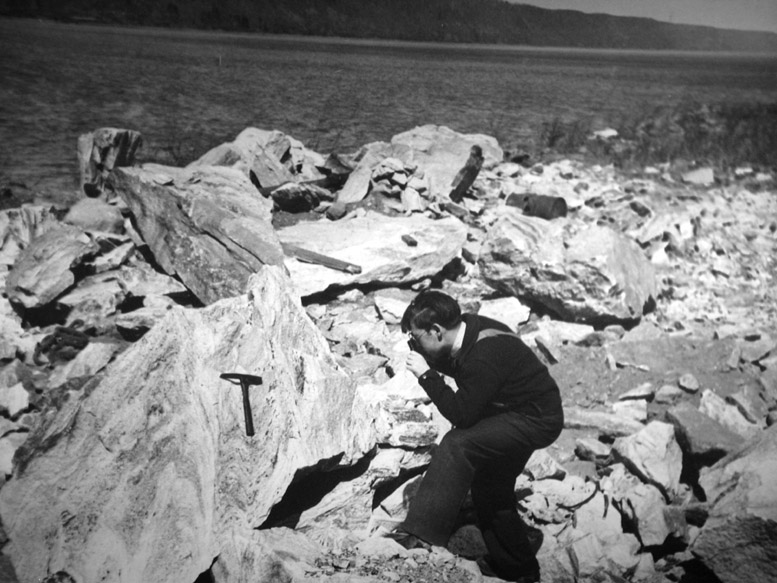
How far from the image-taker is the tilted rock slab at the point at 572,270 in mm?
4824

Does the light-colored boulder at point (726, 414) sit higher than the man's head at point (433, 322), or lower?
lower

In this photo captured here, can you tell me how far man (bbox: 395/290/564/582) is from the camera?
7.91 ft

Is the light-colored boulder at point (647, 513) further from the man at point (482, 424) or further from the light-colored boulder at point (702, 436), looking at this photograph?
the man at point (482, 424)

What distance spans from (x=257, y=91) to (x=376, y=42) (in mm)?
4229

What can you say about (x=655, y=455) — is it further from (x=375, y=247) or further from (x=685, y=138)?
(x=685, y=138)

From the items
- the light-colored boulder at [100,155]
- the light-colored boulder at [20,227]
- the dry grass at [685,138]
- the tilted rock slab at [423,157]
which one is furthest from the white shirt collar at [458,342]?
the dry grass at [685,138]

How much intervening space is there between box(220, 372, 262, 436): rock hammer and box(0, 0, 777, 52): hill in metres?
7.14

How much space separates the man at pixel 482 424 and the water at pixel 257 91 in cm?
563

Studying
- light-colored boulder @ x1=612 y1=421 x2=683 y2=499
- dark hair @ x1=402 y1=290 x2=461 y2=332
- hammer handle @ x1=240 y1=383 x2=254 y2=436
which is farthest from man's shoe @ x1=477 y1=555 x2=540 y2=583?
hammer handle @ x1=240 y1=383 x2=254 y2=436

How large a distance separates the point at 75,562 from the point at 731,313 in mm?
6368

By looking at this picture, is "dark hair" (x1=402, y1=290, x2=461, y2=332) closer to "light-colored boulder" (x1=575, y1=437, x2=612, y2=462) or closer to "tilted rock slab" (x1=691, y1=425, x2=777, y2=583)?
"tilted rock slab" (x1=691, y1=425, x2=777, y2=583)

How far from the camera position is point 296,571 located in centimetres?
210

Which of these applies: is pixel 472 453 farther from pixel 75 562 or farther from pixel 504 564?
pixel 75 562

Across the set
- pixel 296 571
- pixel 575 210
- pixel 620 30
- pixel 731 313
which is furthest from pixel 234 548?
pixel 620 30
